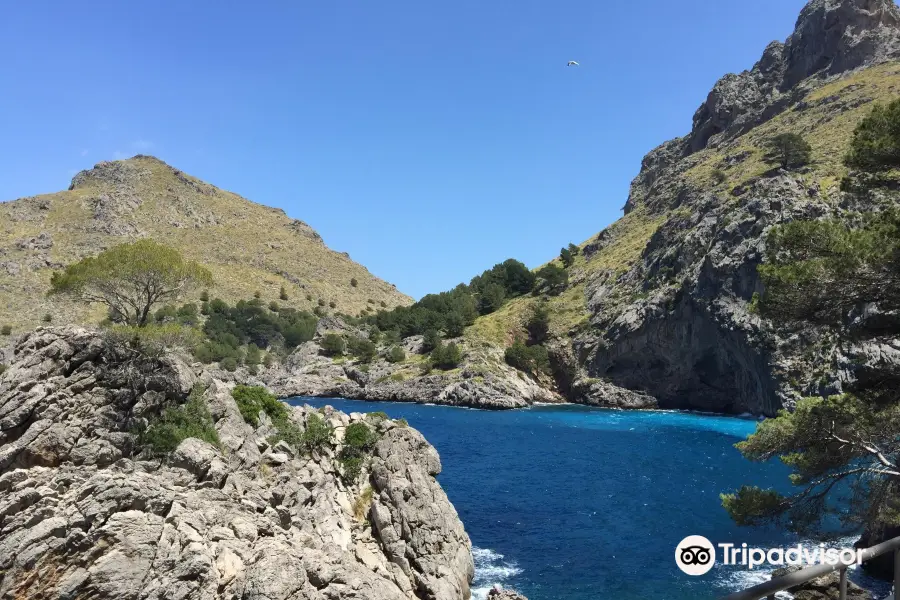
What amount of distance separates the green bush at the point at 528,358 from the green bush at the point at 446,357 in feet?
36.1

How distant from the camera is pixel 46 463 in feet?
67.5

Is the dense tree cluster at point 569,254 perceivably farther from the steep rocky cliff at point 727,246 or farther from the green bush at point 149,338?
the green bush at point 149,338

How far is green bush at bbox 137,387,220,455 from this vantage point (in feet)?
75.0

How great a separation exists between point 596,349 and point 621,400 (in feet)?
40.0

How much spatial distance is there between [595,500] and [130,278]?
120 feet

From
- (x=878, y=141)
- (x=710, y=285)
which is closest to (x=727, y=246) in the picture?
(x=710, y=285)

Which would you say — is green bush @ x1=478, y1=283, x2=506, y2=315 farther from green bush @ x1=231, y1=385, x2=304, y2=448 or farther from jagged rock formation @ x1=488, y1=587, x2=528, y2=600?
jagged rock formation @ x1=488, y1=587, x2=528, y2=600

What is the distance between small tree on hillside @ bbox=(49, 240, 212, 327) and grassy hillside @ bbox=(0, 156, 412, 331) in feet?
312

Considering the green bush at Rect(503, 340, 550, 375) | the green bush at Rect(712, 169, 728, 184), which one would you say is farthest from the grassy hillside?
the green bush at Rect(712, 169, 728, 184)

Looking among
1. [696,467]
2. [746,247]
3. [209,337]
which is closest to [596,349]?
[746,247]

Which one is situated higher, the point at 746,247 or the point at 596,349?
the point at 746,247

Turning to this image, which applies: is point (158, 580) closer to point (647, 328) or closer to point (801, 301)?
point (801, 301)

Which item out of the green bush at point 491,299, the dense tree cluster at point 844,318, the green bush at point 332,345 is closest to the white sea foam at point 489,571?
the dense tree cluster at point 844,318

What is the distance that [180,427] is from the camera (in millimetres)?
23641
